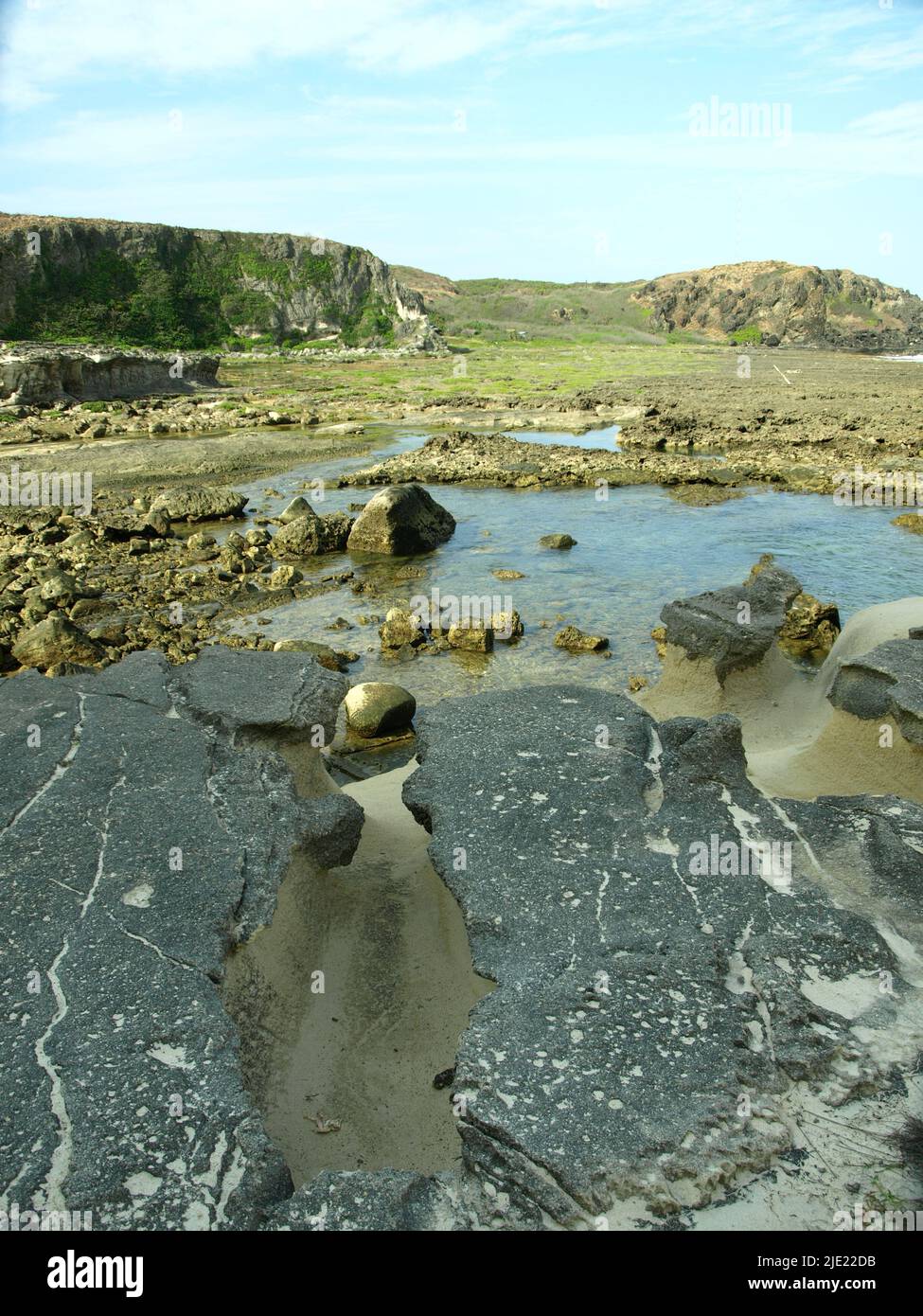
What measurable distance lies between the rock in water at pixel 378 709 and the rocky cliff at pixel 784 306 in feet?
337

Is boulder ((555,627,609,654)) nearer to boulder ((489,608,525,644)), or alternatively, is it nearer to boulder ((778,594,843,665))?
boulder ((489,608,525,644))

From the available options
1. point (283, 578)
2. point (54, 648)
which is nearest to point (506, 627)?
point (283, 578)

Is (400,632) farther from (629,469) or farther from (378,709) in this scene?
(629,469)

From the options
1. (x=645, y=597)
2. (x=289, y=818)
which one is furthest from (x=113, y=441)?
(x=289, y=818)

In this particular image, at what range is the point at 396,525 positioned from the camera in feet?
66.8

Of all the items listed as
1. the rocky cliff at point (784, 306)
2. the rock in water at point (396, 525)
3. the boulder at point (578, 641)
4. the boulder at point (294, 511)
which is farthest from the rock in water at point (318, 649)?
the rocky cliff at point (784, 306)

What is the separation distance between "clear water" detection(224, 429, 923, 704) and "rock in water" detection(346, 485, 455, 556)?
0.34 m

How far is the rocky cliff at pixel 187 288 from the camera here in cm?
6425

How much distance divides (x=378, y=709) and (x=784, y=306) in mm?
119102

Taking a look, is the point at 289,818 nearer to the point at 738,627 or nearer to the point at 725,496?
the point at 738,627

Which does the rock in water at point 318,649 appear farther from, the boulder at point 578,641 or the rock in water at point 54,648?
the boulder at point 578,641

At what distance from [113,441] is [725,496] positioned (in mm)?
21627

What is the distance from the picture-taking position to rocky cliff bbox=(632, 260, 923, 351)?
362 ft

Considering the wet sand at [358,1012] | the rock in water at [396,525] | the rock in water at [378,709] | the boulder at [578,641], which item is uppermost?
the rock in water at [396,525]
